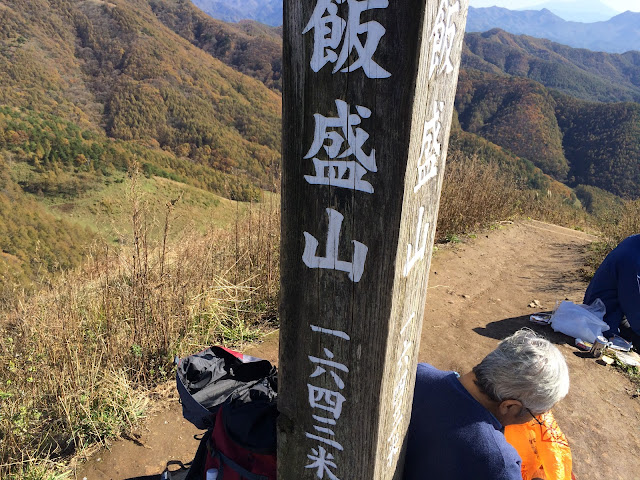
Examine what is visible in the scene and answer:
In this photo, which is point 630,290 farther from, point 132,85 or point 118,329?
point 132,85

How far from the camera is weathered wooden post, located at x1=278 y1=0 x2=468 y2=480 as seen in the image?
754 mm

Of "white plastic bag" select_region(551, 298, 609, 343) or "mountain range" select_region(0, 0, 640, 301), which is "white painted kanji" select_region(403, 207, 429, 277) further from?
"mountain range" select_region(0, 0, 640, 301)

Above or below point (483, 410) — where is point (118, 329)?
below

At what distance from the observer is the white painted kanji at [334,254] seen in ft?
2.87

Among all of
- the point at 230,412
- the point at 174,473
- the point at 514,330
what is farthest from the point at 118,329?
the point at 514,330

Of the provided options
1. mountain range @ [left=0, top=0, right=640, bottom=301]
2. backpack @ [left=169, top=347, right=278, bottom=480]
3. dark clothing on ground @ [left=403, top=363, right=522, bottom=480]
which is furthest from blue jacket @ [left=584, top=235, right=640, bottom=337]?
mountain range @ [left=0, top=0, right=640, bottom=301]

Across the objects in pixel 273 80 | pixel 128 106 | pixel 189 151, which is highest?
pixel 273 80

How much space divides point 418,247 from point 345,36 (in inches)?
18.8

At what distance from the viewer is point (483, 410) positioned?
131 cm

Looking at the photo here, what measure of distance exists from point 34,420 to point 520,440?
213cm

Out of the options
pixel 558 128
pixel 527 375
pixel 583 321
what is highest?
pixel 558 128

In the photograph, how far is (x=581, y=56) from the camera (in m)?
126

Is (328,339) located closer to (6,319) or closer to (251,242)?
(251,242)

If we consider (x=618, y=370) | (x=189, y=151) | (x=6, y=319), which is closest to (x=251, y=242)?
(x=6, y=319)
